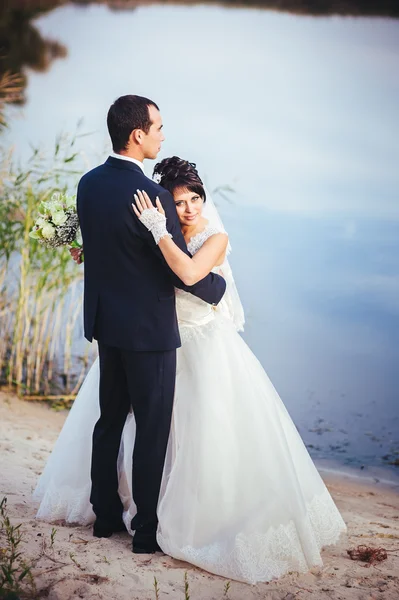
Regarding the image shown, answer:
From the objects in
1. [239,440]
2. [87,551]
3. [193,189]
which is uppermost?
[193,189]

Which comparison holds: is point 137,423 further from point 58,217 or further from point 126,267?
point 58,217

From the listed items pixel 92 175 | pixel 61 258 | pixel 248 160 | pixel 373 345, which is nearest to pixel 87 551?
pixel 92 175

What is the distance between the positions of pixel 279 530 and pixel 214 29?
9870 millimetres

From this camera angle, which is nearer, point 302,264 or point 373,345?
point 373,345

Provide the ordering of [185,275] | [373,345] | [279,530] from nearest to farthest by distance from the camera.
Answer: [185,275] → [279,530] → [373,345]

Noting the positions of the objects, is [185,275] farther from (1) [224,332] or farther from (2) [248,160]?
(2) [248,160]

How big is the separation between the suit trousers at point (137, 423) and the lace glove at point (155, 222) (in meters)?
0.42

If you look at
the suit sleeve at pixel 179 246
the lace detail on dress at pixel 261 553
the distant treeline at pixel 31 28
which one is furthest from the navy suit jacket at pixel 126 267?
the distant treeline at pixel 31 28

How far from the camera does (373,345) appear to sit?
7.32 m

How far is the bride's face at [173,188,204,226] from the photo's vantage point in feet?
8.87

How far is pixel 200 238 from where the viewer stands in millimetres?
2658

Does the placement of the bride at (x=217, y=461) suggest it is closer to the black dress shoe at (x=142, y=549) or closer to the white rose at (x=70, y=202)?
the black dress shoe at (x=142, y=549)

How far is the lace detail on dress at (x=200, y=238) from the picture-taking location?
2648 millimetres

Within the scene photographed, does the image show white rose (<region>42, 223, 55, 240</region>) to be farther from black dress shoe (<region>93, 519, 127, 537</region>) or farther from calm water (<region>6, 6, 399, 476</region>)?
calm water (<region>6, 6, 399, 476</region>)
